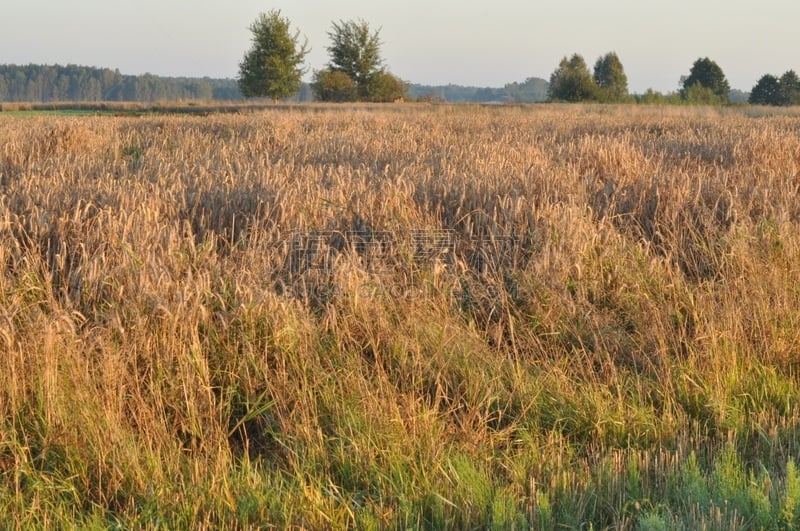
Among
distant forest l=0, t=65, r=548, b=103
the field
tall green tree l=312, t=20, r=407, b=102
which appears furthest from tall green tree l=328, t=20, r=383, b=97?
distant forest l=0, t=65, r=548, b=103

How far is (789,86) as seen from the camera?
58375 millimetres

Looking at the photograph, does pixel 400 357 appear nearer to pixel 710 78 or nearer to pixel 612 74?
pixel 710 78

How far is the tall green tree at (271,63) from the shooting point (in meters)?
54.1

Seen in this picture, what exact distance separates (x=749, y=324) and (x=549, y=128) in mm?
11502

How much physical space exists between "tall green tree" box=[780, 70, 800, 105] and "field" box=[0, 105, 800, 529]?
59.9 metres

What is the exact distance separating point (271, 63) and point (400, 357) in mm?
53365

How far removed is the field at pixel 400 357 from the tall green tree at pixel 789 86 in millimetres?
59889

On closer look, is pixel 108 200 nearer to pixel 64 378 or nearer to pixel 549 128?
pixel 64 378

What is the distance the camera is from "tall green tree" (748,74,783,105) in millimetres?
58531

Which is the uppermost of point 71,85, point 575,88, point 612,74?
point 71,85
